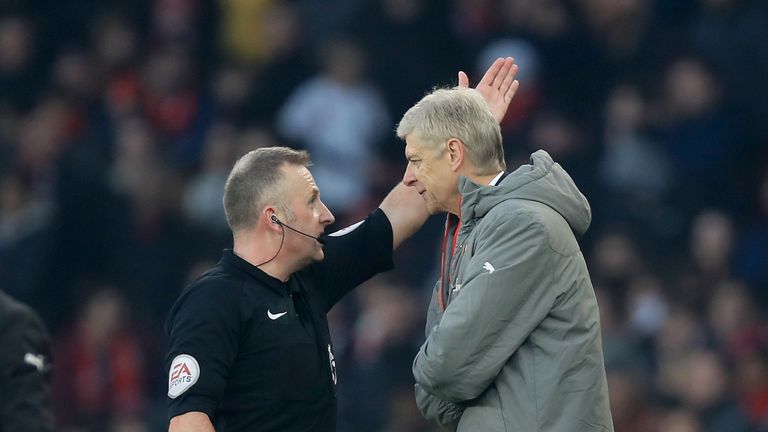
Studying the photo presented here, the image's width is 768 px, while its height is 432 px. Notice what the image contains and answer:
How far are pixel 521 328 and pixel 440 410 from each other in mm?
416

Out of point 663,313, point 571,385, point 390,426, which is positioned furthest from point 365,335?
point 571,385

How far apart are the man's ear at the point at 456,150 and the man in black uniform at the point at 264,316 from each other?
1.73 feet

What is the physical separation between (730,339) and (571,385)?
389cm

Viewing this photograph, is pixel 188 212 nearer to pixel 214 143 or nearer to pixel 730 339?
pixel 214 143

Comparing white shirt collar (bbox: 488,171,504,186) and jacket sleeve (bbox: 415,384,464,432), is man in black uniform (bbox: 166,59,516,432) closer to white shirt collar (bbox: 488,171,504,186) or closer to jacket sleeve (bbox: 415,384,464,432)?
jacket sleeve (bbox: 415,384,464,432)

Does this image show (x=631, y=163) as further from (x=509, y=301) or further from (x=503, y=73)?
(x=509, y=301)

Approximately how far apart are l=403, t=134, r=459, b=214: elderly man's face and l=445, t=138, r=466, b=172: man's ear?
0.7 inches

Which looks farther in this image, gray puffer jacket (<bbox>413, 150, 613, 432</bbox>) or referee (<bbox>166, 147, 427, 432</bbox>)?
referee (<bbox>166, 147, 427, 432</bbox>)

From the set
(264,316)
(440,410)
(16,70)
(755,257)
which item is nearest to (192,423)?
(264,316)

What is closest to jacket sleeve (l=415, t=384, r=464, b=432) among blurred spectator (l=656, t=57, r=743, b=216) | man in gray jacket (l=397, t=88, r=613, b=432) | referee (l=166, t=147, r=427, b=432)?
man in gray jacket (l=397, t=88, r=613, b=432)

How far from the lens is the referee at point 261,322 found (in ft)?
13.8

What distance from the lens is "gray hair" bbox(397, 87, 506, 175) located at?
13.7ft

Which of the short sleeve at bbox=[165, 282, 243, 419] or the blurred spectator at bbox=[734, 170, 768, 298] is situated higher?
the short sleeve at bbox=[165, 282, 243, 419]

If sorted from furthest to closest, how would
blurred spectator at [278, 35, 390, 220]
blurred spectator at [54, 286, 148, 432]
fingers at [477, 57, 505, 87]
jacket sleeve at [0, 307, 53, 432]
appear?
1. blurred spectator at [278, 35, 390, 220]
2. blurred spectator at [54, 286, 148, 432]
3. jacket sleeve at [0, 307, 53, 432]
4. fingers at [477, 57, 505, 87]
